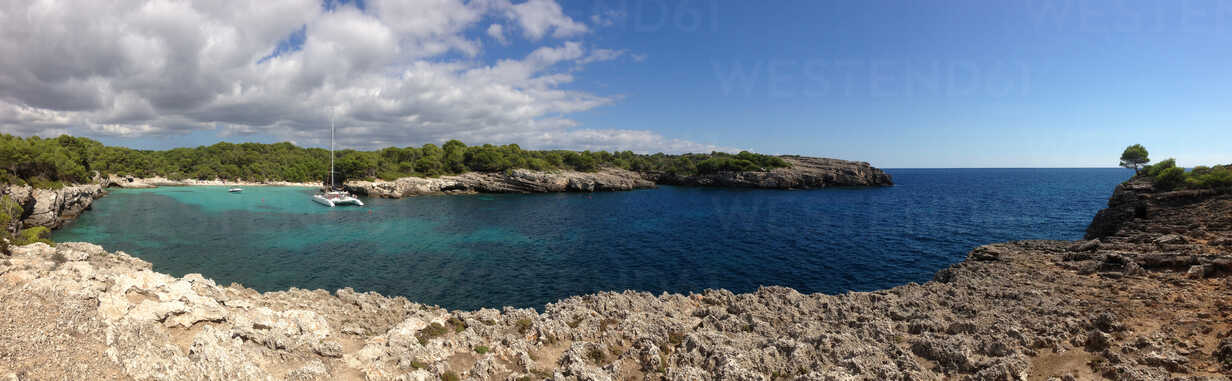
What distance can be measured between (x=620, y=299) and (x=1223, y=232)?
30.0 m

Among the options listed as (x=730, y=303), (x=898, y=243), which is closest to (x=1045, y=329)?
(x=730, y=303)

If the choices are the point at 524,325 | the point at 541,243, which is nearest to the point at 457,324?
the point at 524,325

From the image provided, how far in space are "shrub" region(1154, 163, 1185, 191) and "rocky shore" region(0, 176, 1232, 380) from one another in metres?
20.7

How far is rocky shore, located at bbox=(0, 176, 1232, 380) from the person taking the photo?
9.16m

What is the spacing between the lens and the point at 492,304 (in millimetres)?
22938

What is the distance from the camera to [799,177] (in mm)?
113938

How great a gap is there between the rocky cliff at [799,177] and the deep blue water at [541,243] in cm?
4664

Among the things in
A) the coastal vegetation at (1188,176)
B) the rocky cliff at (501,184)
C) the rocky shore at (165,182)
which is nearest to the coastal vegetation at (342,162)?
the rocky shore at (165,182)

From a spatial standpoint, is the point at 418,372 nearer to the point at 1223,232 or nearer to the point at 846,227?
the point at 1223,232

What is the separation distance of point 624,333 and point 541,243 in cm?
2771

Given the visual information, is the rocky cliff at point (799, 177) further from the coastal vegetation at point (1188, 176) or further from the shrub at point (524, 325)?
the shrub at point (524, 325)

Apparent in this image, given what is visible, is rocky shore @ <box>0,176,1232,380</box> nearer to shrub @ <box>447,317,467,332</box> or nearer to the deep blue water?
shrub @ <box>447,317,467,332</box>

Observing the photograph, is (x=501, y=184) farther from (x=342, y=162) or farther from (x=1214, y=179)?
(x=1214, y=179)

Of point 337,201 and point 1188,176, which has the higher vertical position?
point 1188,176
